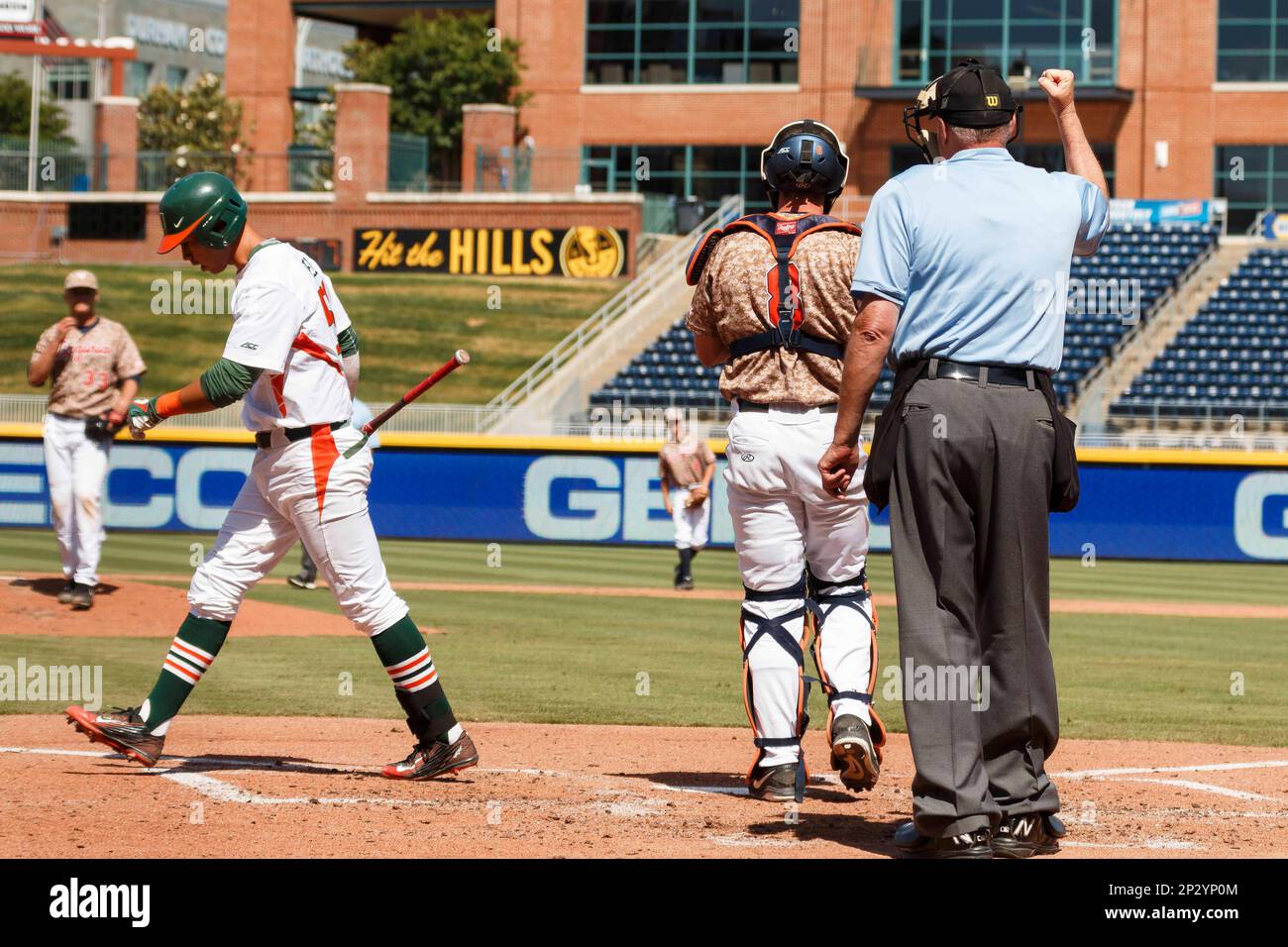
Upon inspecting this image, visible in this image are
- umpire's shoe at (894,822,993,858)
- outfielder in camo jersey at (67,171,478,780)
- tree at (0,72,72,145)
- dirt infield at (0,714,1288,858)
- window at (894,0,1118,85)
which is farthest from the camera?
tree at (0,72,72,145)

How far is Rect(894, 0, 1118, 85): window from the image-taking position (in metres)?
44.0

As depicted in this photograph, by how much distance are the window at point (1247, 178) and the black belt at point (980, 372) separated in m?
41.7

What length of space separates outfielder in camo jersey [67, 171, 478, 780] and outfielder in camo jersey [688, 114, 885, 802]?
4.45 feet

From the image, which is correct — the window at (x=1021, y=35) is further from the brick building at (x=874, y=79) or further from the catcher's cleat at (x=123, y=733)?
the catcher's cleat at (x=123, y=733)

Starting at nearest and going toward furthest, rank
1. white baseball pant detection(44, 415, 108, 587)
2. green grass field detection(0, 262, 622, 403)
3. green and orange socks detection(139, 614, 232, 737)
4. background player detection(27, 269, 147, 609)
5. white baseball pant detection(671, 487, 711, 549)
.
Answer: green and orange socks detection(139, 614, 232, 737) → background player detection(27, 269, 147, 609) → white baseball pant detection(44, 415, 108, 587) → white baseball pant detection(671, 487, 711, 549) → green grass field detection(0, 262, 622, 403)

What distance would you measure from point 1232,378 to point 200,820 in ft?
96.5

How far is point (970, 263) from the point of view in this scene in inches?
212

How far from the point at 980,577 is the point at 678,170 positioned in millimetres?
43435

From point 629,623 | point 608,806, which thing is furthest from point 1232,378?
point 608,806

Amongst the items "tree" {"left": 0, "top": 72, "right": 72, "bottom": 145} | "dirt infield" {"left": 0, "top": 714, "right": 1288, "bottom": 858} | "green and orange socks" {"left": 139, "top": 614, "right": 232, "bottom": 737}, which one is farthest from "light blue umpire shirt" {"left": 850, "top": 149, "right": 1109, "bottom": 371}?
"tree" {"left": 0, "top": 72, "right": 72, "bottom": 145}

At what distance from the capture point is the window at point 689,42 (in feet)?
155

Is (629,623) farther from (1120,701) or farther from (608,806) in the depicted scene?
(608,806)

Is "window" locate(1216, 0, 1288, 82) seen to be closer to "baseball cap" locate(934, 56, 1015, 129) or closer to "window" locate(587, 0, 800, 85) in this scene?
"window" locate(587, 0, 800, 85)

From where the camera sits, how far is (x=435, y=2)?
54281mm
